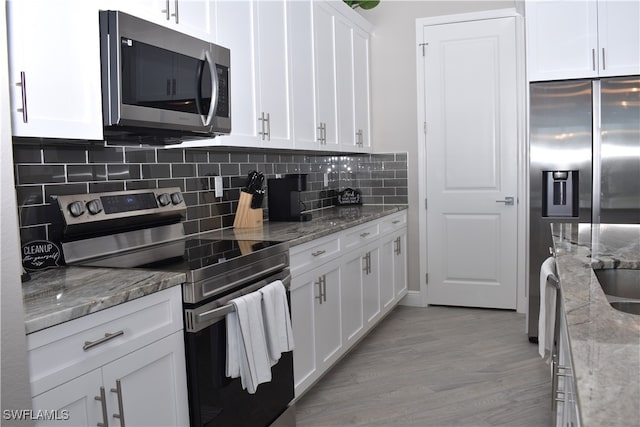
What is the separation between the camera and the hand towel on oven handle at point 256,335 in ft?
6.38

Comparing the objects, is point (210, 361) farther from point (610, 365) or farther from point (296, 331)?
point (610, 365)

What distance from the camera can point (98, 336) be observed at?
4.68 feet

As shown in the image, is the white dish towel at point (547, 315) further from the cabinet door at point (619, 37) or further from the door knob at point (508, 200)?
the door knob at point (508, 200)

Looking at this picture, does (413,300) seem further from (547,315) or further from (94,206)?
(94,206)

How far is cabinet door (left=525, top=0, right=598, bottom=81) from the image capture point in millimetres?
3473

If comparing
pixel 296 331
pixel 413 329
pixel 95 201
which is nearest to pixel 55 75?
pixel 95 201

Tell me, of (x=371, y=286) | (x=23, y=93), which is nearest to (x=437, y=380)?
(x=371, y=286)

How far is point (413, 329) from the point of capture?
4.06 meters

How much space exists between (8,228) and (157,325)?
61cm

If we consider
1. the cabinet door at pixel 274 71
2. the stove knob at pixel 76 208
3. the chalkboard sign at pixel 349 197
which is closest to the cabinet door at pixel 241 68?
the cabinet door at pixel 274 71

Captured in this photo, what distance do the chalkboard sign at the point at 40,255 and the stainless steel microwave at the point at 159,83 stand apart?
0.45m

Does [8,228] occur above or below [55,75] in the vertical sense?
below

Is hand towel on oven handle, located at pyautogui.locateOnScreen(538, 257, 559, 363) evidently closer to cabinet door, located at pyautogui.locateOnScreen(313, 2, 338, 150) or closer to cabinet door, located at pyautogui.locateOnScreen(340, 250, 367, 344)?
cabinet door, located at pyautogui.locateOnScreen(340, 250, 367, 344)

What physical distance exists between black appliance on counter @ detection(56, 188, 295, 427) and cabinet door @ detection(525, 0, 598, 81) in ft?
7.37
